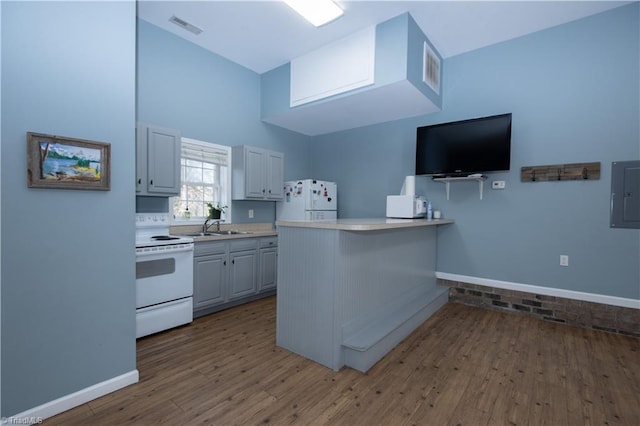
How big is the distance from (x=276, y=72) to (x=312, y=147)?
1612mm

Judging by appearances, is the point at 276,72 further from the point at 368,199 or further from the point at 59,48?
the point at 59,48

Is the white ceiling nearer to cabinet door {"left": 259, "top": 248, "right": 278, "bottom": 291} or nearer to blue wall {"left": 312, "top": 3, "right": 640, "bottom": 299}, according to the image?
blue wall {"left": 312, "top": 3, "right": 640, "bottom": 299}

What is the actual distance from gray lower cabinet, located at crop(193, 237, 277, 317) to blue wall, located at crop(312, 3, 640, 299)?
2.47 meters

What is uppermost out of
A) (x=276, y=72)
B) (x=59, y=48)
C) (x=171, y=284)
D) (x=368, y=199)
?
(x=276, y=72)

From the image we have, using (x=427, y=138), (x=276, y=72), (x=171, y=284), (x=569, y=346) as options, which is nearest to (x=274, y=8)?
(x=276, y=72)

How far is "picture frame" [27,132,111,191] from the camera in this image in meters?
1.67

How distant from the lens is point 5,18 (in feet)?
5.08

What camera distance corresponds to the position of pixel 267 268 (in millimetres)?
4098

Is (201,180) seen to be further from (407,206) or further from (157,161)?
(407,206)

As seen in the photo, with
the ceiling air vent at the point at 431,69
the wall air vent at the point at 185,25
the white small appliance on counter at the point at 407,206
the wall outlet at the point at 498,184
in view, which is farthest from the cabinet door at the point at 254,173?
the wall outlet at the point at 498,184

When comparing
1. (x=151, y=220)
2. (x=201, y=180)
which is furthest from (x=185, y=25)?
(x=151, y=220)

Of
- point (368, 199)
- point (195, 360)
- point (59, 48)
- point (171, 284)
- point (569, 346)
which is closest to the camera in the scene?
point (59, 48)

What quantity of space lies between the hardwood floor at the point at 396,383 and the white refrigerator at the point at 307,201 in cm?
206

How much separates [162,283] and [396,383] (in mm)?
2289
